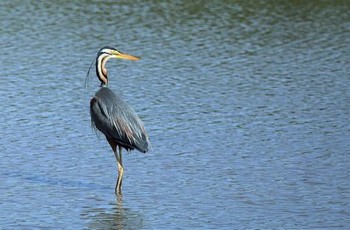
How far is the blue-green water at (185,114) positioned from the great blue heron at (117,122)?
449 mm

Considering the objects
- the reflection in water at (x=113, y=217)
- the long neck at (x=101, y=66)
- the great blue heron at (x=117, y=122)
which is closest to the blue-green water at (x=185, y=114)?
the reflection in water at (x=113, y=217)

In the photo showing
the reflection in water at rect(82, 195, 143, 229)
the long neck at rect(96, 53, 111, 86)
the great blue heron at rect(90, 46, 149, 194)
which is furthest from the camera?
the long neck at rect(96, 53, 111, 86)

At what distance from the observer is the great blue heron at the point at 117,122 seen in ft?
38.9

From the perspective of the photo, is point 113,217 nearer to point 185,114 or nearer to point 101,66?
point 101,66

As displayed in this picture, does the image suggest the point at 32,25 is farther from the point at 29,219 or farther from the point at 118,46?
the point at 29,219

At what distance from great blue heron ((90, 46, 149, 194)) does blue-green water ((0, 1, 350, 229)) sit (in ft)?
1.47

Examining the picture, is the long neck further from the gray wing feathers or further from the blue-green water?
the blue-green water

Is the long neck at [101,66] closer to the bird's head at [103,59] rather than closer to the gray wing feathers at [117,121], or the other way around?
the bird's head at [103,59]

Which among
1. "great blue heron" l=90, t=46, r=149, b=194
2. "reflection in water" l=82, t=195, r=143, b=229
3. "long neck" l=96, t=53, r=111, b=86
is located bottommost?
"reflection in water" l=82, t=195, r=143, b=229

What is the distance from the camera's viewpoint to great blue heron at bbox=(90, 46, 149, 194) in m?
11.9

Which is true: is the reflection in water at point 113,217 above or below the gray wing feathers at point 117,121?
below

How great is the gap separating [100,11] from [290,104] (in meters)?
8.90

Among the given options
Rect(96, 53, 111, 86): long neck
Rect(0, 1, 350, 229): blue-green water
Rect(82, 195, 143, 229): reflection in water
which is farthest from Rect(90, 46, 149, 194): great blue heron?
Rect(82, 195, 143, 229): reflection in water

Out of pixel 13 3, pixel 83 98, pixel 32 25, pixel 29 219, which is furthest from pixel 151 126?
pixel 13 3
